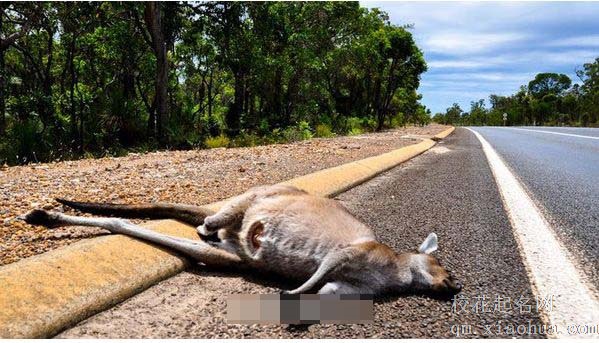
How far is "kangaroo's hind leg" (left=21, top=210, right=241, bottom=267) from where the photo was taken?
3.17 metres

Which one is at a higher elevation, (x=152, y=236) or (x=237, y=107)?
(x=237, y=107)

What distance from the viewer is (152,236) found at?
3.26 metres

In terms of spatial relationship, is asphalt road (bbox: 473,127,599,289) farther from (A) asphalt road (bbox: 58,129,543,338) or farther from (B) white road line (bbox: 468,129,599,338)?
(A) asphalt road (bbox: 58,129,543,338)

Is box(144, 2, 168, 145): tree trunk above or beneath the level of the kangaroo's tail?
above

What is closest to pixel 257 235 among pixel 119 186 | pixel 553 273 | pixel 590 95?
pixel 553 273

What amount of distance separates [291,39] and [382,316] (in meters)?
21.4

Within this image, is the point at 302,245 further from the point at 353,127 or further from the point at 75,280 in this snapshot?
the point at 353,127

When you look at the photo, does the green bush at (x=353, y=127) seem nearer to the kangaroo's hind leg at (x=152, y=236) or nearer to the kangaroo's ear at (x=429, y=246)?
the kangaroo's ear at (x=429, y=246)

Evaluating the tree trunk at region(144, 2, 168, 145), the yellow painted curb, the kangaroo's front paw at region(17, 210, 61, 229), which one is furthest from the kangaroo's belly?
the tree trunk at region(144, 2, 168, 145)

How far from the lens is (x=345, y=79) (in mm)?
38688

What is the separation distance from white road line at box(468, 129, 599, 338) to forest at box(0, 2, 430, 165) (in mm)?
11637

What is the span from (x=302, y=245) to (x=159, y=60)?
1551 cm

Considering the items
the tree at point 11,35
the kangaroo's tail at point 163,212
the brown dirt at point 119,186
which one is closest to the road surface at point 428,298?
the kangaroo's tail at point 163,212

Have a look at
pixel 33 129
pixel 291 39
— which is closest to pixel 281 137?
pixel 291 39
